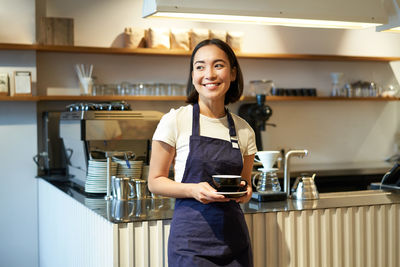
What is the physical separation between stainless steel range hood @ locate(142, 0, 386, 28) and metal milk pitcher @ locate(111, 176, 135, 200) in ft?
2.95

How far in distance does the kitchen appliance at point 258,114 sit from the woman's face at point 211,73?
3.43 metres

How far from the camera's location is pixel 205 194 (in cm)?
188

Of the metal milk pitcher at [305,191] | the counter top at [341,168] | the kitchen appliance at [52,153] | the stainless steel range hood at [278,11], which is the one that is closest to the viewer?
the stainless steel range hood at [278,11]

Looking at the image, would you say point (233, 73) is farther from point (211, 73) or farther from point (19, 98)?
point (19, 98)

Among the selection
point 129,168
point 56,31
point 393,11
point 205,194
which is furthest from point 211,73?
point 56,31

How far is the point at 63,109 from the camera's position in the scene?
17.1ft

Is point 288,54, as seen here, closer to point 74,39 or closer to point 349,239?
point 74,39

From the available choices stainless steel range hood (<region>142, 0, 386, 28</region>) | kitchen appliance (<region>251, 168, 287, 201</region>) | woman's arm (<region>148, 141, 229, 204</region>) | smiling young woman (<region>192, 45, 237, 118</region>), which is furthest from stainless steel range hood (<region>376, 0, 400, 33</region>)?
woman's arm (<region>148, 141, 229, 204</region>)

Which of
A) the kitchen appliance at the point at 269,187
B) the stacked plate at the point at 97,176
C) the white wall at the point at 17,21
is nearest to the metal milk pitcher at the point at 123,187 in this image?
the stacked plate at the point at 97,176

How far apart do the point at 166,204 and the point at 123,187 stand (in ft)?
0.99

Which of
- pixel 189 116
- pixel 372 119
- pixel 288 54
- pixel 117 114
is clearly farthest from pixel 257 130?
pixel 189 116

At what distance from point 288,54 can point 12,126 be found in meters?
2.80

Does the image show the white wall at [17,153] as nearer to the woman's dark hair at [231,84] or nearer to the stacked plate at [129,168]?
the stacked plate at [129,168]

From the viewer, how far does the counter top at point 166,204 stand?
261 centimetres
